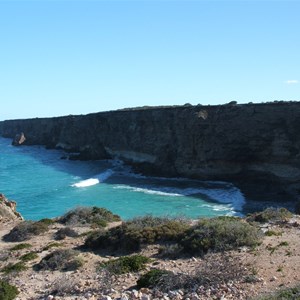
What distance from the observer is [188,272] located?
10477 millimetres

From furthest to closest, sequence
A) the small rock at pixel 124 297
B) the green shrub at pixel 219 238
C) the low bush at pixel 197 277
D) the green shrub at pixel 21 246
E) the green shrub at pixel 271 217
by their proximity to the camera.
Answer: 1. the green shrub at pixel 271 217
2. the green shrub at pixel 21 246
3. the green shrub at pixel 219 238
4. the low bush at pixel 197 277
5. the small rock at pixel 124 297

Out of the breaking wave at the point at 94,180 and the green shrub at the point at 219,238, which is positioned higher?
the green shrub at the point at 219,238

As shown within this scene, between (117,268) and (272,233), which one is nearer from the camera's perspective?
(117,268)

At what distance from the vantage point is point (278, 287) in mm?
9320

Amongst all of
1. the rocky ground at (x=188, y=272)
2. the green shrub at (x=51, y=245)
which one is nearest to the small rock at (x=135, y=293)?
the rocky ground at (x=188, y=272)

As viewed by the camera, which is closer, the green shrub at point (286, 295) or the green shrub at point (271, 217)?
the green shrub at point (286, 295)

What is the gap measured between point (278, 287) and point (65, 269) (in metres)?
6.39

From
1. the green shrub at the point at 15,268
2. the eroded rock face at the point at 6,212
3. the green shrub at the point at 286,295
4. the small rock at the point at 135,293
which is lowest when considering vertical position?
the eroded rock face at the point at 6,212

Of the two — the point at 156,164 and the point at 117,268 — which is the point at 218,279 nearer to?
the point at 117,268

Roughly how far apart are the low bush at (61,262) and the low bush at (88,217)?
616 cm

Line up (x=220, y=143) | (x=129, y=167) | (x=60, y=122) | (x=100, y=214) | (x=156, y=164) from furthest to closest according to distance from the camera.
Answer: (x=60, y=122) < (x=129, y=167) < (x=156, y=164) < (x=220, y=143) < (x=100, y=214)

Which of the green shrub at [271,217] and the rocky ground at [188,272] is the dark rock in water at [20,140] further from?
the rocky ground at [188,272]

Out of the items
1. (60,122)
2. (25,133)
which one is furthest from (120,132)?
(25,133)

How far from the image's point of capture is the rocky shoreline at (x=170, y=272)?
947 cm
